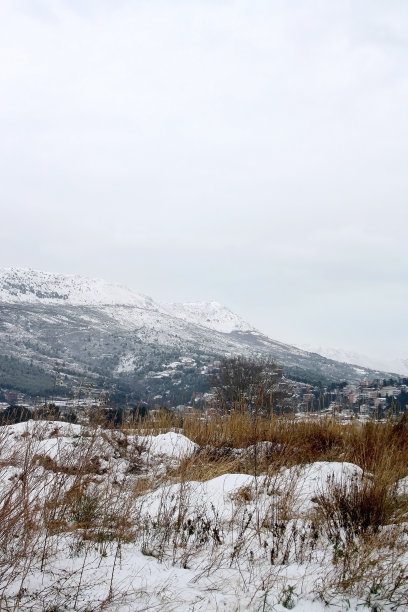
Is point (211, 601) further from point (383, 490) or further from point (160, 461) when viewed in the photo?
point (160, 461)

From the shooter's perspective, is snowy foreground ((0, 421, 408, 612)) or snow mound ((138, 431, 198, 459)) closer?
snowy foreground ((0, 421, 408, 612))

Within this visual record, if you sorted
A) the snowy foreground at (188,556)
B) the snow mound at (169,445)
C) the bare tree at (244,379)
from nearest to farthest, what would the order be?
the snowy foreground at (188,556) < the snow mound at (169,445) < the bare tree at (244,379)

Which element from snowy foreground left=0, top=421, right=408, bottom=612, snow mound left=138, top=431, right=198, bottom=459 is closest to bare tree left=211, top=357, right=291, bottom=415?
snow mound left=138, top=431, right=198, bottom=459

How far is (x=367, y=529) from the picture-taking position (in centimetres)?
374

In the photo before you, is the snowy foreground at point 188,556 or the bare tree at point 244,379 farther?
the bare tree at point 244,379

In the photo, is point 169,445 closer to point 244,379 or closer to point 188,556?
point 188,556

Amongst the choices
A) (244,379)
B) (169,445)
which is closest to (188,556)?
(169,445)

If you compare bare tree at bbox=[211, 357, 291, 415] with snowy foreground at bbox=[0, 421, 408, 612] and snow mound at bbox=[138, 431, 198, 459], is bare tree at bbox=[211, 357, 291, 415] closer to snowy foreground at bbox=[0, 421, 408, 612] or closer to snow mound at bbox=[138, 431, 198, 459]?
snow mound at bbox=[138, 431, 198, 459]

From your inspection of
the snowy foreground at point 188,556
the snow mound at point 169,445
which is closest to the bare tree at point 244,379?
the snow mound at point 169,445

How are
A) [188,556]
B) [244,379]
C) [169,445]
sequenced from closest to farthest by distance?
[188,556] < [169,445] < [244,379]

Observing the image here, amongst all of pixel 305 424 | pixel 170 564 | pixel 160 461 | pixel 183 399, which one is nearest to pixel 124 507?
pixel 170 564

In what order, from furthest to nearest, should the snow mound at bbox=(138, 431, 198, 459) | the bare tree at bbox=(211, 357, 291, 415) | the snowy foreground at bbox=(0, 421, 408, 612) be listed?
the bare tree at bbox=(211, 357, 291, 415), the snow mound at bbox=(138, 431, 198, 459), the snowy foreground at bbox=(0, 421, 408, 612)

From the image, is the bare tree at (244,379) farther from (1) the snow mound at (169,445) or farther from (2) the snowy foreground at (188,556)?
(2) the snowy foreground at (188,556)

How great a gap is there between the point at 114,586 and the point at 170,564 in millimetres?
571
